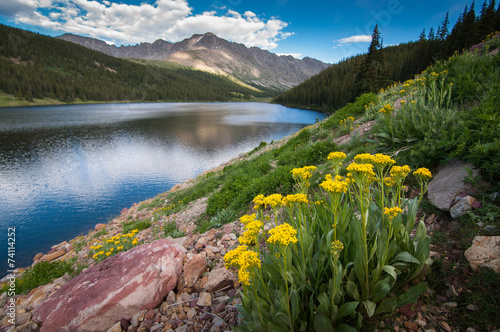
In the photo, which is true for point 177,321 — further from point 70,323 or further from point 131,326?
point 70,323

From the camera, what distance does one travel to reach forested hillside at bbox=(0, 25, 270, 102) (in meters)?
119

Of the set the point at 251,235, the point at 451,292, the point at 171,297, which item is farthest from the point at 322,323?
the point at 171,297

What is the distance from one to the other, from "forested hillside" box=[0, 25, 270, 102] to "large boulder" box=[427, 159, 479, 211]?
6197 inches

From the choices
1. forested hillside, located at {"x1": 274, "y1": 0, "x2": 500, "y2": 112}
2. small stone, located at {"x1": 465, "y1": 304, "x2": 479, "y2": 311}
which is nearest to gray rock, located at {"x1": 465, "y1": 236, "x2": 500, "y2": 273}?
small stone, located at {"x1": 465, "y1": 304, "x2": 479, "y2": 311}

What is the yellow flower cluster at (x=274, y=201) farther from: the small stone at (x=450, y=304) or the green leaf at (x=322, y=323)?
the small stone at (x=450, y=304)

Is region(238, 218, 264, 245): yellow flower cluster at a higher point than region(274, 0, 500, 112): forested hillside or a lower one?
lower

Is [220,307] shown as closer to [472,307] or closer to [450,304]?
[450,304]

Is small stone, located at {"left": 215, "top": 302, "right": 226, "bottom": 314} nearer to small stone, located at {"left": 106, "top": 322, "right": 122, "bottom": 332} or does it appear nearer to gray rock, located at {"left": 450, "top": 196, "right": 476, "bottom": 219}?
small stone, located at {"left": 106, "top": 322, "right": 122, "bottom": 332}

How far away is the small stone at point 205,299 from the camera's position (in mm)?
3371

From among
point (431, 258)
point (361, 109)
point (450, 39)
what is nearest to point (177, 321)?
point (431, 258)

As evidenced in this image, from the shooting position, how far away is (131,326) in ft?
11.2

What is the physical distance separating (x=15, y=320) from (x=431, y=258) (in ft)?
25.2

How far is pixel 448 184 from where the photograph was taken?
3.39m

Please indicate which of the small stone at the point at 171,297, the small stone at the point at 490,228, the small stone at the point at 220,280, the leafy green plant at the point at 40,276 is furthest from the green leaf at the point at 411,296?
the leafy green plant at the point at 40,276
